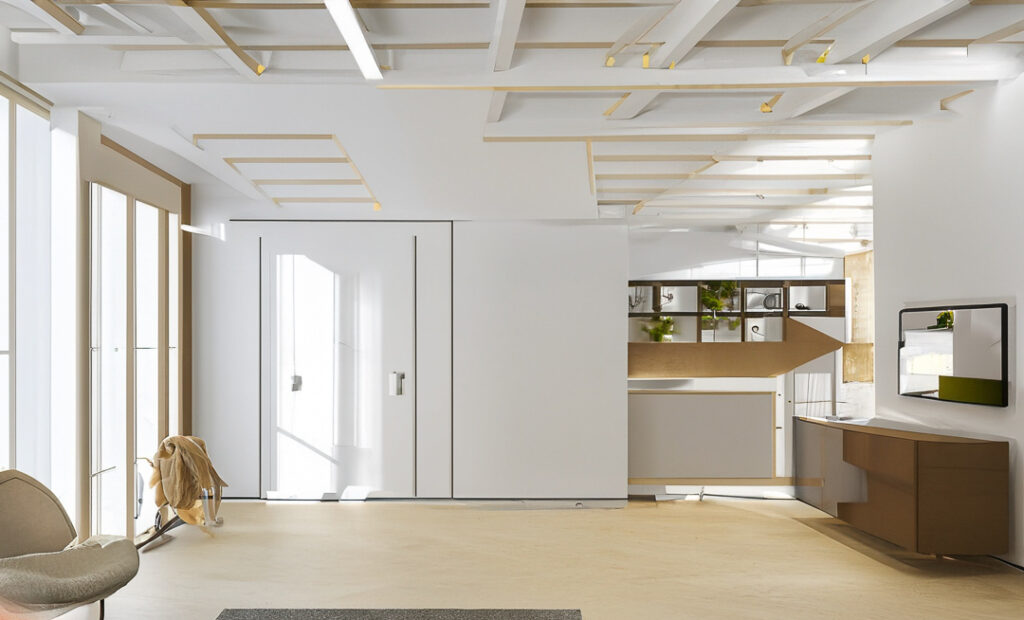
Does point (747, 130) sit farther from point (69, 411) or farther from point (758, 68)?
point (69, 411)

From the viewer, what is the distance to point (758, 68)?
3.91 meters

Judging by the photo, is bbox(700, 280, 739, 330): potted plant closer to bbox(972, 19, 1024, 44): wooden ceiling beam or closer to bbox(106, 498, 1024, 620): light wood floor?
bbox(106, 498, 1024, 620): light wood floor

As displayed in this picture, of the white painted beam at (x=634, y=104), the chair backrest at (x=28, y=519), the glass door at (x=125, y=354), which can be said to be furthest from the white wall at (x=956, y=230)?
the glass door at (x=125, y=354)

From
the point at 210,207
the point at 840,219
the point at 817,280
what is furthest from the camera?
the point at 817,280

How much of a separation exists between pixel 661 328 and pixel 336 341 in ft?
11.3

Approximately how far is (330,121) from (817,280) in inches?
230

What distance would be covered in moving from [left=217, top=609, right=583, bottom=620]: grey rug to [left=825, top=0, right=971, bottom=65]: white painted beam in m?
2.91

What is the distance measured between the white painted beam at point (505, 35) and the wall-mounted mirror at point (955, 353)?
3.07 metres

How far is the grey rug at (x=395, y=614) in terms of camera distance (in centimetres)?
399

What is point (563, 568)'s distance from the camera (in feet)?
16.1

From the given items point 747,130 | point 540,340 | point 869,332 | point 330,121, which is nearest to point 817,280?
point 869,332

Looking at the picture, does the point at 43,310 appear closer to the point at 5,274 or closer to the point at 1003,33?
the point at 5,274

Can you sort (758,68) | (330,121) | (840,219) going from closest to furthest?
(758,68) < (330,121) < (840,219)

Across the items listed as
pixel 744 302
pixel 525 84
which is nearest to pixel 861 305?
pixel 744 302
